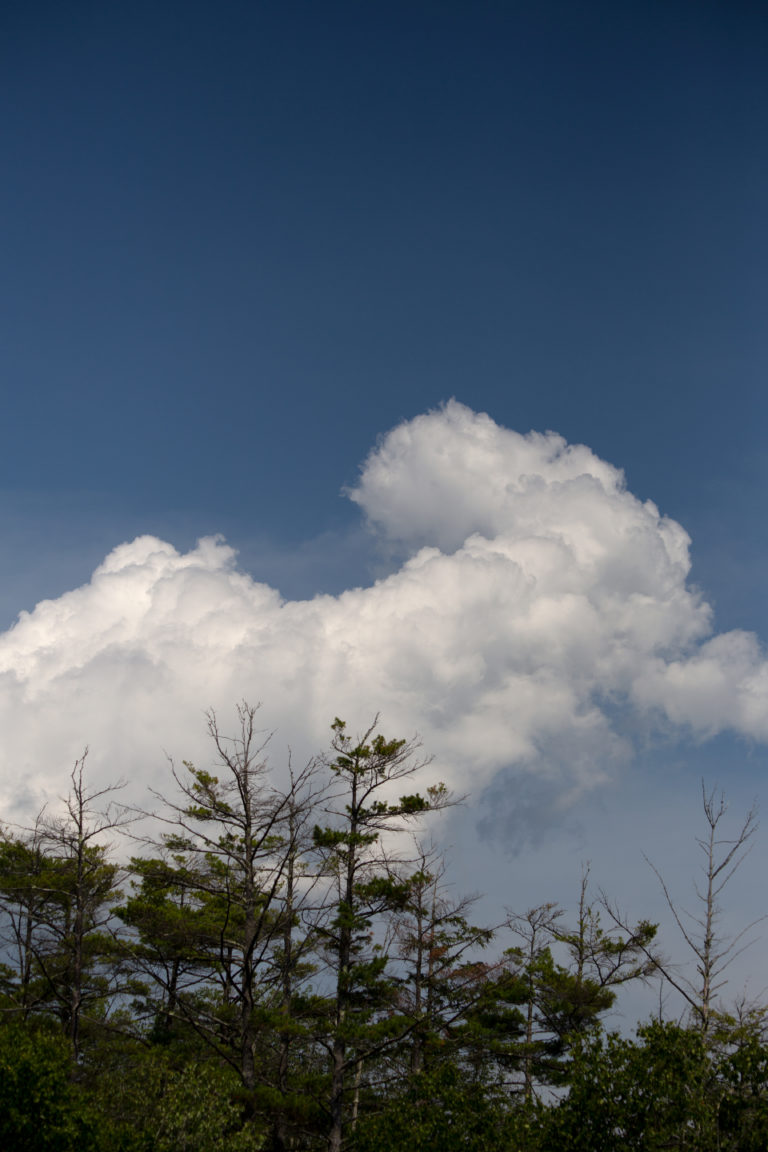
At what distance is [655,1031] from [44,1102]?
1083cm

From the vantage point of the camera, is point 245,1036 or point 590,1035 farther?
point 245,1036

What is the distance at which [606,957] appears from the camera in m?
29.1

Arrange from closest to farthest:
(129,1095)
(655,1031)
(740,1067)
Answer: (740,1067) → (655,1031) → (129,1095)

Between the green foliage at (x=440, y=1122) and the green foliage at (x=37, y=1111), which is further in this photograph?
the green foliage at (x=440, y=1122)

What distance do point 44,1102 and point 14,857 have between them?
19655 mm

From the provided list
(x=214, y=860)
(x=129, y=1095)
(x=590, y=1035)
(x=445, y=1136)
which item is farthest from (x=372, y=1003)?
(x=590, y=1035)

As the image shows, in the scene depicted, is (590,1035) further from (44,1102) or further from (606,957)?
(606,957)

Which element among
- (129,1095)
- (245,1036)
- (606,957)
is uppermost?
(606,957)

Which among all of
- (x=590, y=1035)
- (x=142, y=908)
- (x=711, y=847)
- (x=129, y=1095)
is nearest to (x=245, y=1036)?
(x=129, y=1095)

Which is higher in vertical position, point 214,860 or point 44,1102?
point 214,860

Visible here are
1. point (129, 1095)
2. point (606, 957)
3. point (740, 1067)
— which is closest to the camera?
point (740, 1067)

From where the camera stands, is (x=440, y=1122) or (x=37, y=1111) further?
(x=440, y=1122)

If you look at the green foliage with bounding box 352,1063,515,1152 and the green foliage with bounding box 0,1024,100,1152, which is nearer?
the green foliage with bounding box 0,1024,100,1152

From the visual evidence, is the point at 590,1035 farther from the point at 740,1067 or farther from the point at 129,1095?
the point at 129,1095
